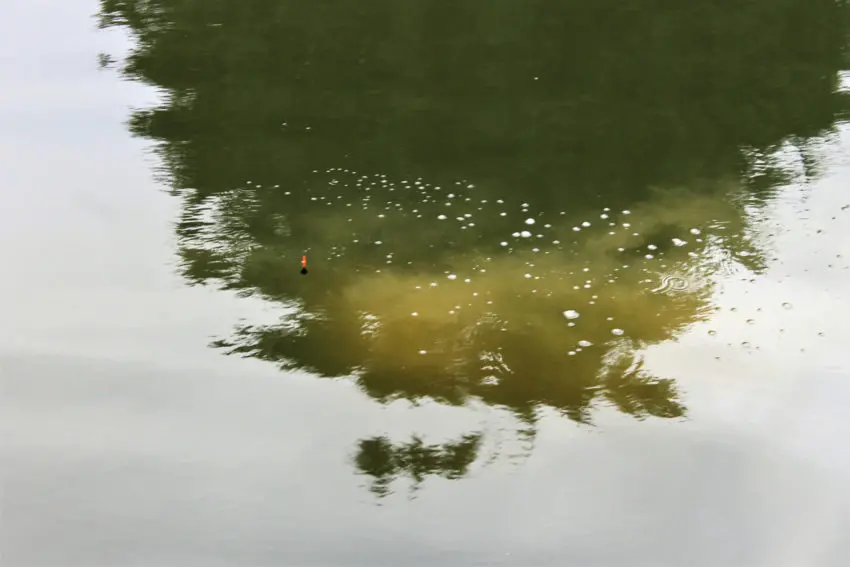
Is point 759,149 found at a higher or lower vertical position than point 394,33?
lower

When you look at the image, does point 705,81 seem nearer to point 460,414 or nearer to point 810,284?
point 810,284

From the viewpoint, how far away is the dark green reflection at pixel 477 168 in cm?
223

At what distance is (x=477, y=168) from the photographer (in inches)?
115

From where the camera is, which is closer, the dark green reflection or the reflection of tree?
the reflection of tree

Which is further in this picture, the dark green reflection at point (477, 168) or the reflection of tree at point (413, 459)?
the dark green reflection at point (477, 168)

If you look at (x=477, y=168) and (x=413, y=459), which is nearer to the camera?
(x=413, y=459)

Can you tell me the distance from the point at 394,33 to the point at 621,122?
1247mm

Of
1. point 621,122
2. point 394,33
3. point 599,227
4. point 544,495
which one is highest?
point 394,33

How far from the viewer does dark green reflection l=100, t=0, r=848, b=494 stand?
7.32ft

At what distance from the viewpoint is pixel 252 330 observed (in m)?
2.31

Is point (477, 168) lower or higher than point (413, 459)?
higher

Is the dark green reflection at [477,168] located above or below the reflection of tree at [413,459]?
above

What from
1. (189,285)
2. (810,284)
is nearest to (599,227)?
(810,284)

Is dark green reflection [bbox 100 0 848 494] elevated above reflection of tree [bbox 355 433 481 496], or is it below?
above
